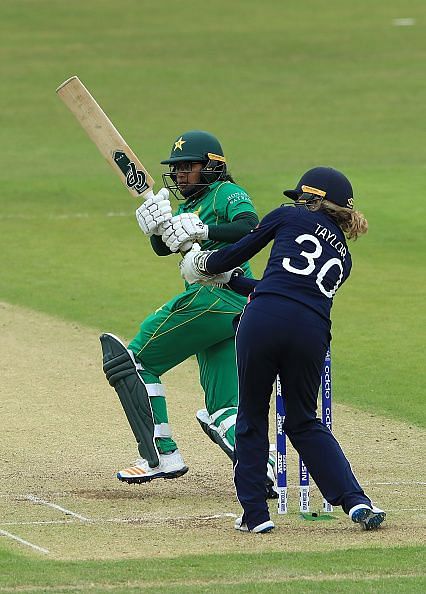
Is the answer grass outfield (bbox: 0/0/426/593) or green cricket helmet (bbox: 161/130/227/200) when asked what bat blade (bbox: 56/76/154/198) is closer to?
green cricket helmet (bbox: 161/130/227/200)

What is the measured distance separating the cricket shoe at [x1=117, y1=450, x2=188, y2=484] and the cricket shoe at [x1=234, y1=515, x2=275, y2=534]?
0.93 metres

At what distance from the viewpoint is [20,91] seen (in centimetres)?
3075

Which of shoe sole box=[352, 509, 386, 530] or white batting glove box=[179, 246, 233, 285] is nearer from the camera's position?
shoe sole box=[352, 509, 386, 530]

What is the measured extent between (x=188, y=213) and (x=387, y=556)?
89.5 inches

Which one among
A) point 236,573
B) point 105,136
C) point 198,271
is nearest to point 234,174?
point 105,136

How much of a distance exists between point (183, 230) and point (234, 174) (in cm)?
1450

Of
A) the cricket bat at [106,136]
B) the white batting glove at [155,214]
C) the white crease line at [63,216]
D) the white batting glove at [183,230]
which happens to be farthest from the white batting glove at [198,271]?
the white crease line at [63,216]

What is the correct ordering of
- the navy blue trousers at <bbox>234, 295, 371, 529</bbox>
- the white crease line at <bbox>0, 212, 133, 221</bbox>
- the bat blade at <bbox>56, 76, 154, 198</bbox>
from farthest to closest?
the white crease line at <bbox>0, 212, 133, 221</bbox> < the bat blade at <bbox>56, 76, 154, 198</bbox> < the navy blue trousers at <bbox>234, 295, 371, 529</bbox>

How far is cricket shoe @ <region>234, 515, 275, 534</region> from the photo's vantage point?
6.69 metres

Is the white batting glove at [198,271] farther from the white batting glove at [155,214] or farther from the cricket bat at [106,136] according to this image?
the cricket bat at [106,136]

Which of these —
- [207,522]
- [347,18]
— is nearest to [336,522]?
[207,522]

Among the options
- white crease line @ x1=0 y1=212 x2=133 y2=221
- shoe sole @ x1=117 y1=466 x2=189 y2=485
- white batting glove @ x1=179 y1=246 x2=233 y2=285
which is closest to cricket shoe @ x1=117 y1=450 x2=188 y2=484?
shoe sole @ x1=117 y1=466 x2=189 y2=485

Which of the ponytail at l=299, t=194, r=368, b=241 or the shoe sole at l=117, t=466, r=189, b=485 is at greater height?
the ponytail at l=299, t=194, r=368, b=241

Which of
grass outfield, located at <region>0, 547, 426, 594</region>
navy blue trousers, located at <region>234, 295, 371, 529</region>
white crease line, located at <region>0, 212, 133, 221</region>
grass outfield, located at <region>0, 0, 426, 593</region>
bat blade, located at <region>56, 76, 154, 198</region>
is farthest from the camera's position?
white crease line, located at <region>0, 212, 133, 221</region>
